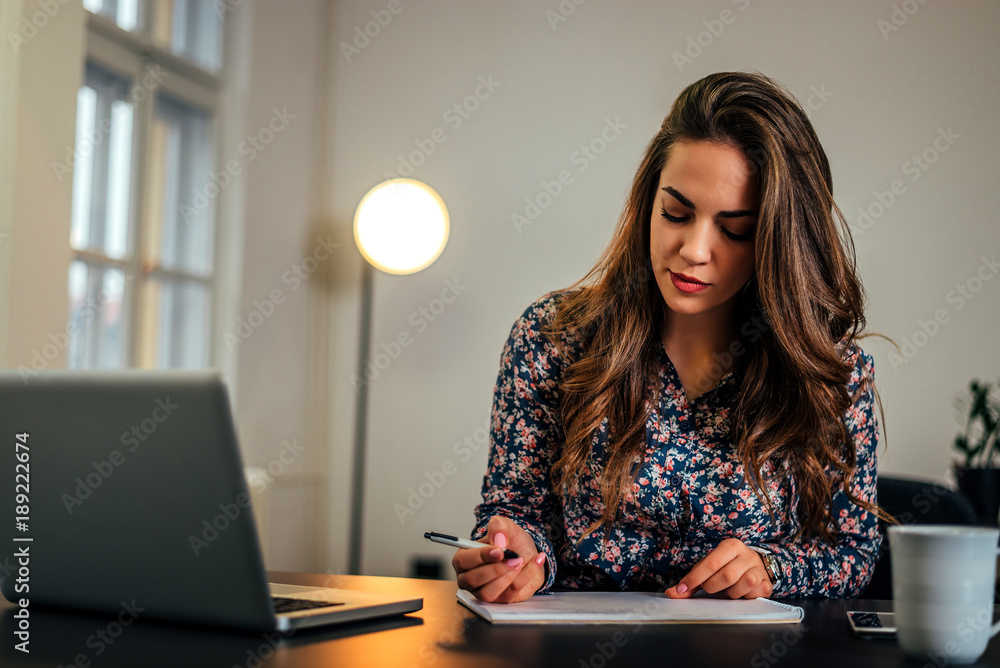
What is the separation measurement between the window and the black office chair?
1907 millimetres

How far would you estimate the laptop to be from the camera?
653 mm

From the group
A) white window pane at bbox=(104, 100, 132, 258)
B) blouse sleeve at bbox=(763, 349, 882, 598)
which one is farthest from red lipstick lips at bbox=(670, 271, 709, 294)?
white window pane at bbox=(104, 100, 132, 258)

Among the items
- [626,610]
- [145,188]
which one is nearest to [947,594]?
[626,610]

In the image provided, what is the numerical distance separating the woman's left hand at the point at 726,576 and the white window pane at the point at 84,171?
204 centimetres

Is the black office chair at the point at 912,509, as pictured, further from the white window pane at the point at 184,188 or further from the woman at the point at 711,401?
the white window pane at the point at 184,188

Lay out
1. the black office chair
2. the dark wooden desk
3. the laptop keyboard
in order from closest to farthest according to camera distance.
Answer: the dark wooden desk
the laptop keyboard
the black office chair

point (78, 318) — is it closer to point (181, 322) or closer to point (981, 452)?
point (181, 322)

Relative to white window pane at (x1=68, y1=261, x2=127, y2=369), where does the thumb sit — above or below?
below

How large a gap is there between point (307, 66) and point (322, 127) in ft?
0.80

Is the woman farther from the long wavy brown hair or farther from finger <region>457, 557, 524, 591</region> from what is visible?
finger <region>457, 557, 524, 591</region>

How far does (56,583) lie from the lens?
0.80 m

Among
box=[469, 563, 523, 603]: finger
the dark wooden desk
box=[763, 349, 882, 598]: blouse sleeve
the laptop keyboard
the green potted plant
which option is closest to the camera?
the dark wooden desk

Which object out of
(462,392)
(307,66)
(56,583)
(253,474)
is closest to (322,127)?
(307,66)

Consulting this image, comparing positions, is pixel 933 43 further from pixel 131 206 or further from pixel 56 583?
pixel 56 583
